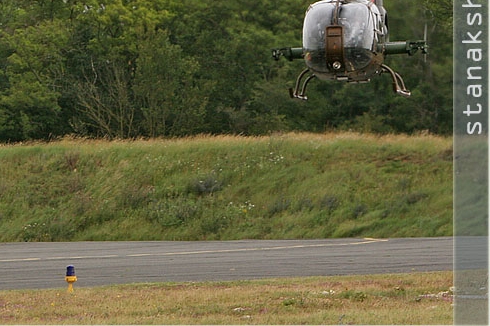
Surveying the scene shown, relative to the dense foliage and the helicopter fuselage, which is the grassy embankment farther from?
the helicopter fuselage

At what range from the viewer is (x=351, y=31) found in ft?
41.7

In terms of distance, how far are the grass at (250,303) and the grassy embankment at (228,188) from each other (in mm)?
15094

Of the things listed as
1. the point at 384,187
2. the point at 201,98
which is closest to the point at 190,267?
the point at 384,187

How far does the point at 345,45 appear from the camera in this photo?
41.8 feet

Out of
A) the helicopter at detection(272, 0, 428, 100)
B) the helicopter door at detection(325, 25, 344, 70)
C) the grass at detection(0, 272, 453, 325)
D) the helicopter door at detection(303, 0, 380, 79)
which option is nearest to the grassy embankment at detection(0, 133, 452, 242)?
the grass at detection(0, 272, 453, 325)

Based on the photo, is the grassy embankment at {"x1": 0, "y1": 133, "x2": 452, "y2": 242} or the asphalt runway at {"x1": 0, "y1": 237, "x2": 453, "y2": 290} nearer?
the asphalt runway at {"x1": 0, "y1": 237, "x2": 453, "y2": 290}

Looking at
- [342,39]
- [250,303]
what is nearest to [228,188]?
[250,303]

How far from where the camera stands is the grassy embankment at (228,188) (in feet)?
109

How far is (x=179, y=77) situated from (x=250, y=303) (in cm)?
4125

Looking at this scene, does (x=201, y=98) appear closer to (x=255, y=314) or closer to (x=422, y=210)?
(x=422, y=210)

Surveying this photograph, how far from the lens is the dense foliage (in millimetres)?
53906

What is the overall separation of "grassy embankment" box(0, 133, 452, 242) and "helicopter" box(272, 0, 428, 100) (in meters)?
19.3

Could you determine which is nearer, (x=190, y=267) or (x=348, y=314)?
(x=348, y=314)

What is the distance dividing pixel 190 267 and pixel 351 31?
10.2 meters
